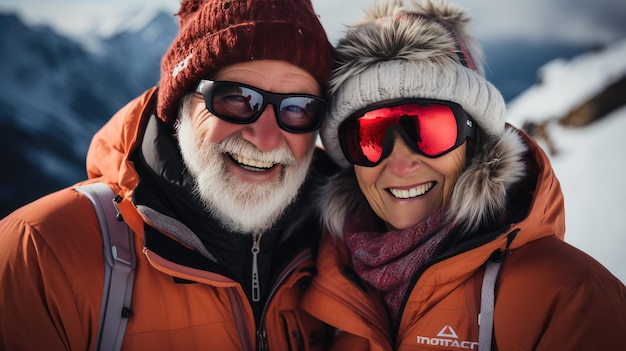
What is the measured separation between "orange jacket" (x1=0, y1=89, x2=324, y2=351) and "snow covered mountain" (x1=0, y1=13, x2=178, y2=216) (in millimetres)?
2608

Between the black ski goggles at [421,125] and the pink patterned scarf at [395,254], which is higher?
the black ski goggles at [421,125]

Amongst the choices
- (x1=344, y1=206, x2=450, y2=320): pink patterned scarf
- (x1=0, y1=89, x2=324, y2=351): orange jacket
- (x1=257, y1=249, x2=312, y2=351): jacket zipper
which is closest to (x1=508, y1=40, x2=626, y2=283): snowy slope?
(x1=344, y1=206, x2=450, y2=320): pink patterned scarf

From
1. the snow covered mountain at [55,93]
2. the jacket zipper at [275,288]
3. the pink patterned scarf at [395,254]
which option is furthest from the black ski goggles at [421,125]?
the snow covered mountain at [55,93]

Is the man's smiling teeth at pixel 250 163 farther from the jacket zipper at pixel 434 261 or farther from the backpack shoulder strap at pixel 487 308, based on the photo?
the backpack shoulder strap at pixel 487 308

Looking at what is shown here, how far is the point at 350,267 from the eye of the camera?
2.04m

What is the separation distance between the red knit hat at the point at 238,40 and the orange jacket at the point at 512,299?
1065 mm

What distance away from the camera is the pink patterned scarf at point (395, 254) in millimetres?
1798

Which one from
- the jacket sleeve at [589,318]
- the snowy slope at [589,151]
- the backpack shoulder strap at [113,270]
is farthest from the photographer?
the snowy slope at [589,151]

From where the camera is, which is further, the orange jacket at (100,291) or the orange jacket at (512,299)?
the orange jacket at (100,291)

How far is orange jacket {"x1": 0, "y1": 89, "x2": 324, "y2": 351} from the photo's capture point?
1490 millimetres

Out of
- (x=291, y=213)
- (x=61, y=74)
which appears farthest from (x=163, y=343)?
(x=61, y=74)

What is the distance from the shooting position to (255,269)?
6.40 ft

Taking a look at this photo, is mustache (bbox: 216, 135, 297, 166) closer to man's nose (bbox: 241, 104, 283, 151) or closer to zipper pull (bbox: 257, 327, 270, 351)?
man's nose (bbox: 241, 104, 283, 151)

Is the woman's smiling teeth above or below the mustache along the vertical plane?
below
